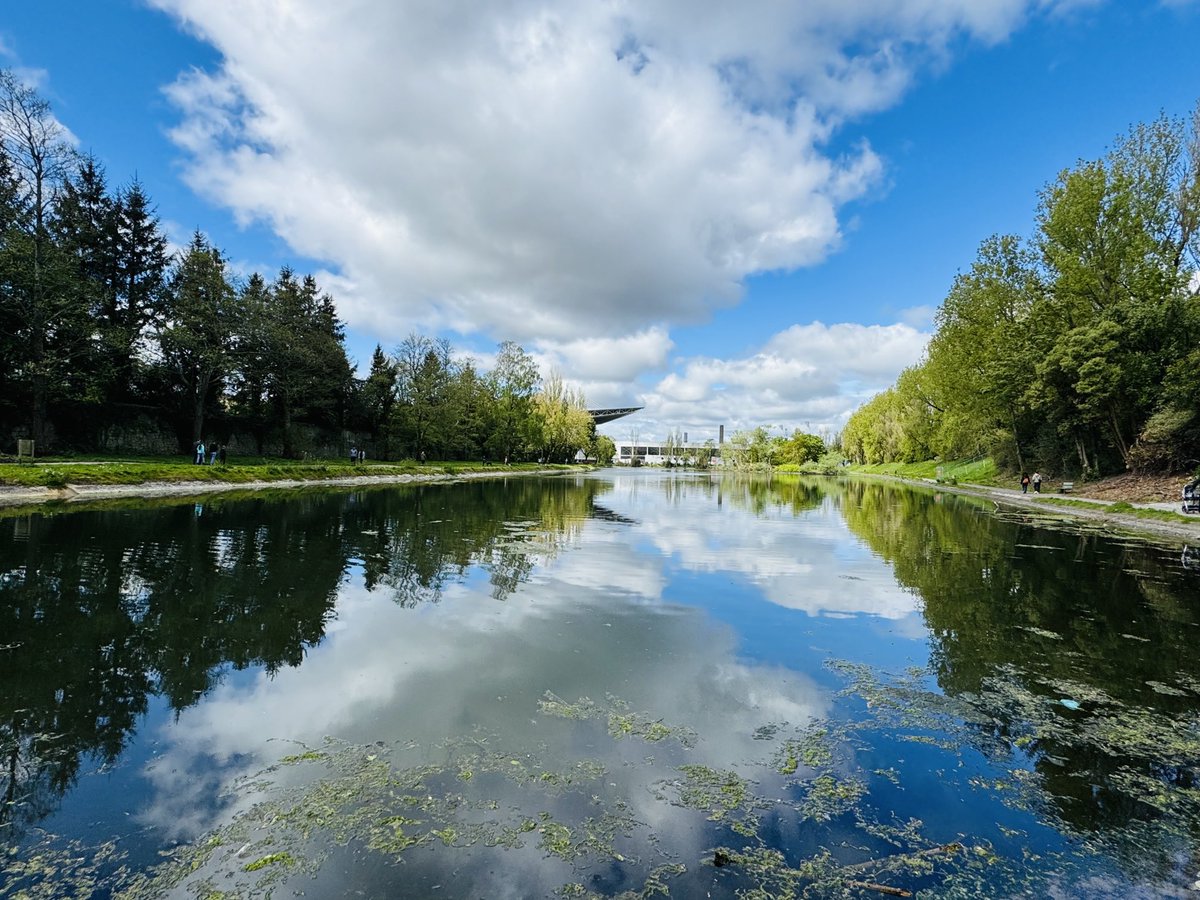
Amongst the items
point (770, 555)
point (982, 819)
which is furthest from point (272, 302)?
point (982, 819)

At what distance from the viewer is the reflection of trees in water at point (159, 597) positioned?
4453 millimetres

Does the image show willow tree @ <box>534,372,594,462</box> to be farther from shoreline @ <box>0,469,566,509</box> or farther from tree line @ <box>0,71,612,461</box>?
shoreline @ <box>0,469,566,509</box>

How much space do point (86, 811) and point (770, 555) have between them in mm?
12771

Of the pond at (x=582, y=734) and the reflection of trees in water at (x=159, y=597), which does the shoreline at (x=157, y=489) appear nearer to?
the reflection of trees in water at (x=159, y=597)

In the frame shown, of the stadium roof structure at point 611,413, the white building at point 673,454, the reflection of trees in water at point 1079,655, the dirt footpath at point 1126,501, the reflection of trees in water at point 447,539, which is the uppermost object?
the stadium roof structure at point 611,413

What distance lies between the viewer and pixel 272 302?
4247 cm

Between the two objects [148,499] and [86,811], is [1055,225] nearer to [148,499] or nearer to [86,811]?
[86,811]

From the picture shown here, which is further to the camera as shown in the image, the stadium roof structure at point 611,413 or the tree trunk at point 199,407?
the stadium roof structure at point 611,413

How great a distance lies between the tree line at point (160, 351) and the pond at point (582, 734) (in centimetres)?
2586

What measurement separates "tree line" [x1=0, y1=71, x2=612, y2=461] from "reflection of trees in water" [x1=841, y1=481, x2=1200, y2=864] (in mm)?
37904

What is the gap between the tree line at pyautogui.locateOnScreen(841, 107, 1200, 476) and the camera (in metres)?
27.0

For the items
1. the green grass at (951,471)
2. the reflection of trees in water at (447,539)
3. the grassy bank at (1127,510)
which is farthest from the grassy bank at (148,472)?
the green grass at (951,471)

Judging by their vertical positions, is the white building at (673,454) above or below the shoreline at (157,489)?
above

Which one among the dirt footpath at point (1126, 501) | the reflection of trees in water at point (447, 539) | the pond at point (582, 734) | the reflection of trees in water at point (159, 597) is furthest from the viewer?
the dirt footpath at point (1126, 501)
